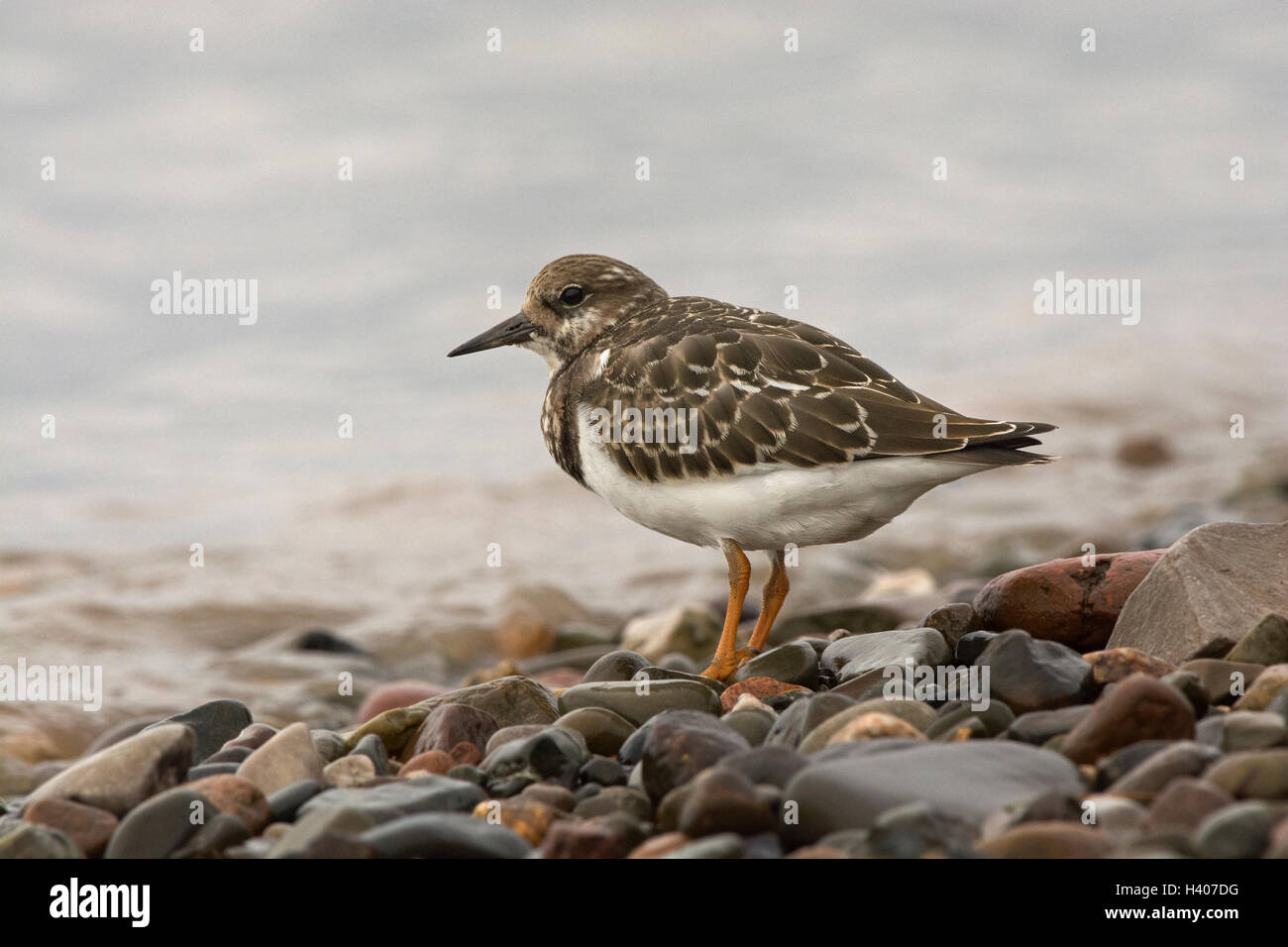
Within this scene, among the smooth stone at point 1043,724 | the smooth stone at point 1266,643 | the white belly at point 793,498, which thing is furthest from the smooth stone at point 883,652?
the smooth stone at point 1266,643

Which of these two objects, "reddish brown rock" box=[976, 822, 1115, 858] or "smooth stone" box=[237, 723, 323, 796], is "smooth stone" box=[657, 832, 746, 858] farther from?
"smooth stone" box=[237, 723, 323, 796]

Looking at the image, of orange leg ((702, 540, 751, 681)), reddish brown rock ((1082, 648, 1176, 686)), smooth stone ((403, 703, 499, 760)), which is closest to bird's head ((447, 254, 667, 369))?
orange leg ((702, 540, 751, 681))

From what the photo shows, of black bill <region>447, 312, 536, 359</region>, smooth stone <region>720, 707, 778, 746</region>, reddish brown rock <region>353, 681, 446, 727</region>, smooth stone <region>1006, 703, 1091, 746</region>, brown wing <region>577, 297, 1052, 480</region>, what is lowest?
reddish brown rock <region>353, 681, 446, 727</region>

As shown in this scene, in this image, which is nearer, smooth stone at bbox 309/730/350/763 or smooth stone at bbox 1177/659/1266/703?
smooth stone at bbox 1177/659/1266/703

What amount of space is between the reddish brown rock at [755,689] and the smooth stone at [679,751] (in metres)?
0.99

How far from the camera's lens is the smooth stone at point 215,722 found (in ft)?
18.0

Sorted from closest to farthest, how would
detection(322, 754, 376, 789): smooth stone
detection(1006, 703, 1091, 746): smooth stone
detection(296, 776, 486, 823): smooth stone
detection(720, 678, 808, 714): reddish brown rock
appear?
detection(296, 776, 486, 823): smooth stone < detection(1006, 703, 1091, 746): smooth stone < detection(322, 754, 376, 789): smooth stone < detection(720, 678, 808, 714): reddish brown rock

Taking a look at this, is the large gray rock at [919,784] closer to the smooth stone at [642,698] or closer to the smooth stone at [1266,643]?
the smooth stone at [1266,643]

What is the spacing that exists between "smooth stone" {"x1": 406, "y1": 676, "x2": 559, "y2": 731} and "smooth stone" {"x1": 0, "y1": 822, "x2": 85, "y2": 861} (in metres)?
1.38

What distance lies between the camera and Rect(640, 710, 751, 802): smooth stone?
4039 mm

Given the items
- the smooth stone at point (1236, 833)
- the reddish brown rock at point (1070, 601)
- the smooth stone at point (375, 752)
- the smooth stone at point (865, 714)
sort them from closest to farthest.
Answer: the smooth stone at point (1236, 833)
the smooth stone at point (865, 714)
the smooth stone at point (375, 752)
the reddish brown rock at point (1070, 601)

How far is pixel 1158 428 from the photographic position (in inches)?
718

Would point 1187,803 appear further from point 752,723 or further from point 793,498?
point 793,498

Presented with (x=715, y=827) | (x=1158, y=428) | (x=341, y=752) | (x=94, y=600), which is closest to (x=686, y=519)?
(x=341, y=752)
